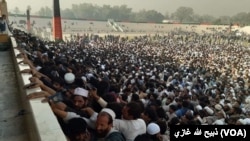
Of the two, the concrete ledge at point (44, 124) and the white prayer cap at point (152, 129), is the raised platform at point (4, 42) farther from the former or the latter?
the concrete ledge at point (44, 124)

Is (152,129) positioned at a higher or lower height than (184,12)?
lower

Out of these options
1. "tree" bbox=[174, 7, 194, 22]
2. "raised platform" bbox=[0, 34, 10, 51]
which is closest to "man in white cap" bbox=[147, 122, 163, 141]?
"raised platform" bbox=[0, 34, 10, 51]

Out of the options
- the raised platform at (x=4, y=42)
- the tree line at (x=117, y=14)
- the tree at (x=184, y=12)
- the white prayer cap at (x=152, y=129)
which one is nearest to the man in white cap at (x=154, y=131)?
the white prayer cap at (x=152, y=129)

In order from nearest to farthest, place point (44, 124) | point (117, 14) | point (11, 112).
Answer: point (44, 124) < point (11, 112) < point (117, 14)

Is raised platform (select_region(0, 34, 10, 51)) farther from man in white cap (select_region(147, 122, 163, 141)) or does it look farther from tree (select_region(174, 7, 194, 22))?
tree (select_region(174, 7, 194, 22))

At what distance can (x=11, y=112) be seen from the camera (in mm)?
4410

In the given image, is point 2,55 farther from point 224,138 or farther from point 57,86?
point 224,138

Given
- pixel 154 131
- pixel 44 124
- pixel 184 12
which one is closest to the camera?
pixel 44 124

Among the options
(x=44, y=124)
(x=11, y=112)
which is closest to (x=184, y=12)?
(x=11, y=112)

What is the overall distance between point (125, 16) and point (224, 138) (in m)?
113

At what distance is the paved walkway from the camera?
3711mm

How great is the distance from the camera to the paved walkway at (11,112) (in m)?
3.71

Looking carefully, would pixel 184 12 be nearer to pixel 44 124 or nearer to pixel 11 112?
pixel 11 112

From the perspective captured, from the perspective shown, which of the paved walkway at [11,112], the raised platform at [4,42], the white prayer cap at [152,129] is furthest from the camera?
the raised platform at [4,42]
